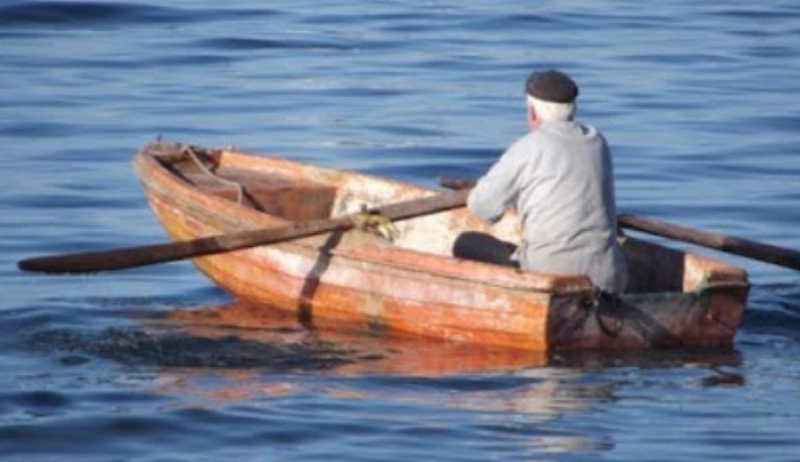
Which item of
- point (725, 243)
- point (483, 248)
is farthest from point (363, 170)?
point (725, 243)

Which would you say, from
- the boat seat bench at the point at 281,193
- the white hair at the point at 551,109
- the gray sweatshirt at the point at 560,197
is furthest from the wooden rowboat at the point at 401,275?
the white hair at the point at 551,109

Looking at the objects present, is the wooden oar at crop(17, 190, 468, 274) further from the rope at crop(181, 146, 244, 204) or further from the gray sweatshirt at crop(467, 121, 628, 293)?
the rope at crop(181, 146, 244, 204)

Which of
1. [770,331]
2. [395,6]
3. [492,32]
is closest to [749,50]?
[492,32]

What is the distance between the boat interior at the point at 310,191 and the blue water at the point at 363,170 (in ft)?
2.17

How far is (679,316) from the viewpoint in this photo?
14391 mm

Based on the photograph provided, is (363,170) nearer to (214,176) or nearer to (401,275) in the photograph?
(214,176)

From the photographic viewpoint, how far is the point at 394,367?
563 inches

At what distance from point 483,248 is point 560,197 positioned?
1362 millimetres

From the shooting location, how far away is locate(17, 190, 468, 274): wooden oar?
47.8 ft

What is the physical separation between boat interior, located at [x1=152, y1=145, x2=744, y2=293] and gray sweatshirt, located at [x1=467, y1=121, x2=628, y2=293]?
3.89 ft

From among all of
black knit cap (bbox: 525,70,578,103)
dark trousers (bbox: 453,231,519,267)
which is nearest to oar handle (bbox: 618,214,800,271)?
dark trousers (bbox: 453,231,519,267)

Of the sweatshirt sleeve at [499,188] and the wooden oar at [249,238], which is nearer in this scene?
the sweatshirt sleeve at [499,188]

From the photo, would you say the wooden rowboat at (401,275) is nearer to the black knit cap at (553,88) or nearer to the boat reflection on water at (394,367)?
the boat reflection on water at (394,367)

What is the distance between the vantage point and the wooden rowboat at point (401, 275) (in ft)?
46.6
